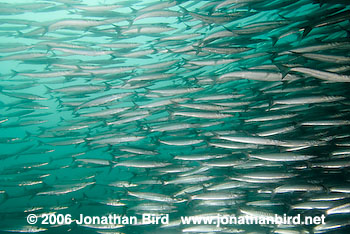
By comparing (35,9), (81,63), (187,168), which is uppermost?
(35,9)

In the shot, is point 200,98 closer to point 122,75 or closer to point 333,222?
point 122,75

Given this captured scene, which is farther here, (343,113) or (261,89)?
(261,89)

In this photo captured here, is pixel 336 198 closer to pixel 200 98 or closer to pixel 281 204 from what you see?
pixel 281 204

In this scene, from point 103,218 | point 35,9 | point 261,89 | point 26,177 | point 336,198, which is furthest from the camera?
point 26,177

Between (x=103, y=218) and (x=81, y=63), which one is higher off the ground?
(x=81, y=63)

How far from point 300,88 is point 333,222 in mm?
3053

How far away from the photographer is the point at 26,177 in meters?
7.53

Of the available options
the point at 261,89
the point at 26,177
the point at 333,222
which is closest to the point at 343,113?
the point at 261,89

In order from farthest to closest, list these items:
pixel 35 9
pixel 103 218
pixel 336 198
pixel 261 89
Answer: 1. pixel 103 218
2. pixel 35 9
3. pixel 261 89
4. pixel 336 198

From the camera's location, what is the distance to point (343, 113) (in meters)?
4.37

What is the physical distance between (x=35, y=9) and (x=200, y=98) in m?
5.17

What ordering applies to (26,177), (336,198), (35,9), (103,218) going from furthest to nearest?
(26,177), (103,218), (35,9), (336,198)

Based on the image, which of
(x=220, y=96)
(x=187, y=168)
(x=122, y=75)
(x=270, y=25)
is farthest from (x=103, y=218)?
(x=270, y=25)

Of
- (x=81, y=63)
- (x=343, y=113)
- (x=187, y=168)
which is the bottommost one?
(x=187, y=168)
